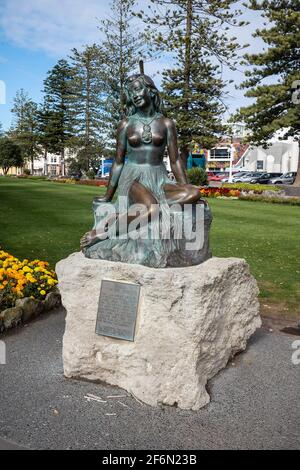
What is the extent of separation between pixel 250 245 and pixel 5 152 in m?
56.3

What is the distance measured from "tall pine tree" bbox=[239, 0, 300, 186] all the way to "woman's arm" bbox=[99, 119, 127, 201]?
19.6m

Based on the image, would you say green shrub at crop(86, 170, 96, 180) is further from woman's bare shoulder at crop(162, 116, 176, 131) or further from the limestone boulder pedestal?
the limestone boulder pedestal

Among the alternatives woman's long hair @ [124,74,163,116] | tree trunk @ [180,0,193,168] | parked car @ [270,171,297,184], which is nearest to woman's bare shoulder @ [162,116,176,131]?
woman's long hair @ [124,74,163,116]

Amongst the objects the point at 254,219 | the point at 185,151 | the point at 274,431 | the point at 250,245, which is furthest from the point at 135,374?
the point at 185,151

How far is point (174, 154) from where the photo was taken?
4.57m

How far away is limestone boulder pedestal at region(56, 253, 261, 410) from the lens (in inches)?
142

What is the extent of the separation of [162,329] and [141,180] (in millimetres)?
1550

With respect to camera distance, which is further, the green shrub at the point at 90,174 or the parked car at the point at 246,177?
the parked car at the point at 246,177

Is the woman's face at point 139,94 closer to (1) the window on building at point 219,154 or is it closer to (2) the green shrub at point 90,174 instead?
(2) the green shrub at point 90,174

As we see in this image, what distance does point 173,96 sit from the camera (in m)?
26.8

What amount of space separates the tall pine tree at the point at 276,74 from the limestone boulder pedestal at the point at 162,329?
20212 mm

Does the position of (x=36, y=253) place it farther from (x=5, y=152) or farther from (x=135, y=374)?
(x=5, y=152)

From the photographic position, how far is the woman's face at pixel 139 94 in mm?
Result: 4391

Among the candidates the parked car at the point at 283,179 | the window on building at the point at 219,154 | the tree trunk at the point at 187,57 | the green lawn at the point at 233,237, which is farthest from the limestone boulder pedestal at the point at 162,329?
the window on building at the point at 219,154
